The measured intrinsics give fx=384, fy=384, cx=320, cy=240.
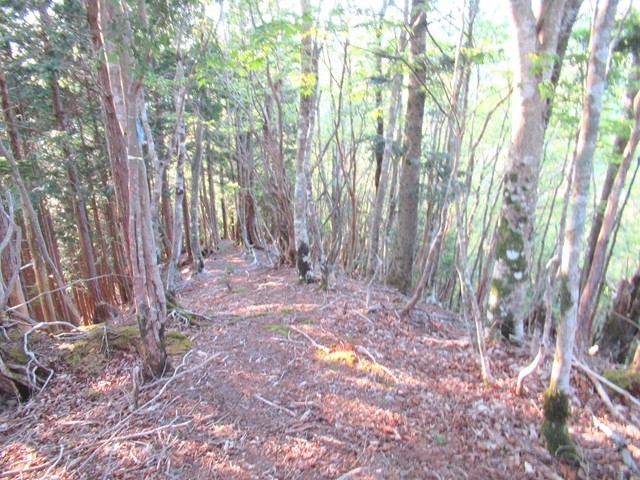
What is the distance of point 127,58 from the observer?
3.54 metres

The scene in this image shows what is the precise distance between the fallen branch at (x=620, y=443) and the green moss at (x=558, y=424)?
1.17ft

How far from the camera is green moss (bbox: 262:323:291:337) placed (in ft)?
18.1

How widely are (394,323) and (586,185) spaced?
3.55 metres

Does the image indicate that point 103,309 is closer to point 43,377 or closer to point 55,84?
point 43,377

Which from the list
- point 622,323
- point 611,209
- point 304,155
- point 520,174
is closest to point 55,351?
point 304,155

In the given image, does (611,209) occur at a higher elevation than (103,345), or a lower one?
higher

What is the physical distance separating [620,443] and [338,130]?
785 centimetres

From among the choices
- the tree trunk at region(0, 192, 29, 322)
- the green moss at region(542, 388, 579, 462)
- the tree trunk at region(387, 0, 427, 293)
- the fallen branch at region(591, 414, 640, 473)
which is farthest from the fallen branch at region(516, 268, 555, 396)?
the tree trunk at region(0, 192, 29, 322)

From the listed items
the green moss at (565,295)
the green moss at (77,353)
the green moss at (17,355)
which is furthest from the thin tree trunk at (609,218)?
the green moss at (17,355)

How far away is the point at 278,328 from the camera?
5688mm

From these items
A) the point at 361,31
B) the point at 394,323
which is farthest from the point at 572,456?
the point at 361,31

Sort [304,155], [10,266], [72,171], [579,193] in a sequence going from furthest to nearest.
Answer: [72,171]
[10,266]
[304,155]
[579,193]

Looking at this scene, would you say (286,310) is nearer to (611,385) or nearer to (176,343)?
(176,343)

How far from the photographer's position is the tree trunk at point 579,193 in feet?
9.11
